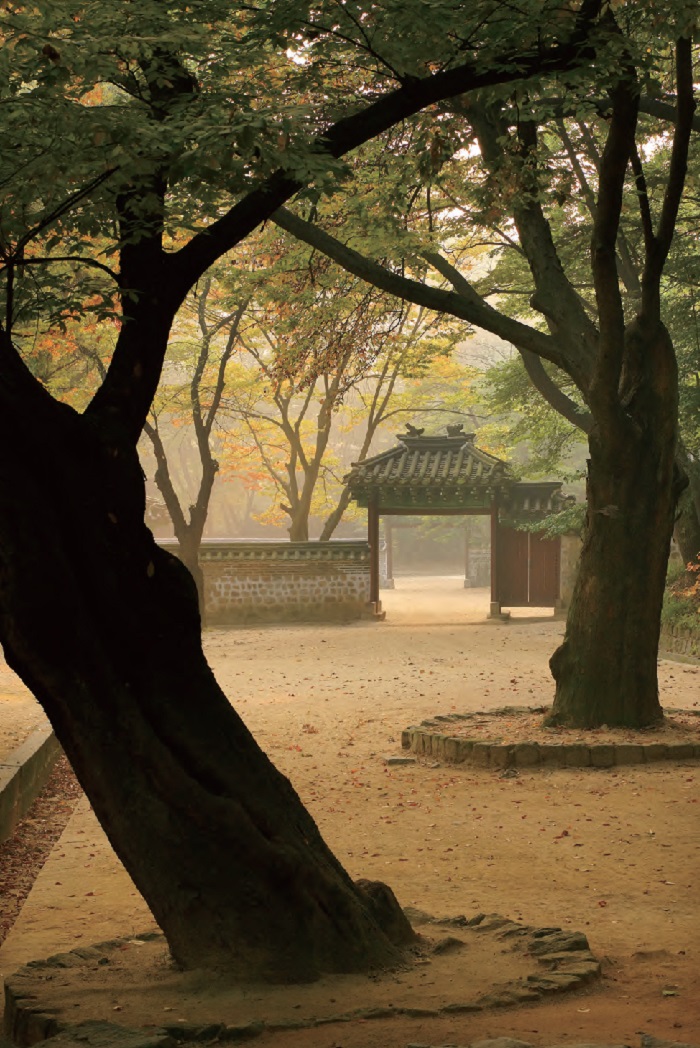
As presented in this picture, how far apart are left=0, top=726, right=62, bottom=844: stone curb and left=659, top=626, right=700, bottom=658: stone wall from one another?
11340 millimetres

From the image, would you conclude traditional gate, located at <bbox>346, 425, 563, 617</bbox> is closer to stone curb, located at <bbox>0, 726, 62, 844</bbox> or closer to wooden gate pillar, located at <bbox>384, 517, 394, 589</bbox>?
wooden gate pillar, located at <bbox>384, 517, 394, 589</bbox>

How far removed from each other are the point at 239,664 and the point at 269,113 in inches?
589

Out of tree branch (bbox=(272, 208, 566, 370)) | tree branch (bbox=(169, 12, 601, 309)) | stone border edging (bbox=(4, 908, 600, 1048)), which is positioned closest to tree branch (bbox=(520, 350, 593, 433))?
tree branch (bbox=(272, 208, 566, 370))

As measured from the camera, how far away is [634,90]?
873cm

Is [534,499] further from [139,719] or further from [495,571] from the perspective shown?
[139,719]

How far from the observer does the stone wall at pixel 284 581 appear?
28.0 metres

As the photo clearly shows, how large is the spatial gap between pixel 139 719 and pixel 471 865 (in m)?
3.15

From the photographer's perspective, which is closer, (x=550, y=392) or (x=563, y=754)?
(x=563, y=754)

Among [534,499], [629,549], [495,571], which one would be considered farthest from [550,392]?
[534,499]

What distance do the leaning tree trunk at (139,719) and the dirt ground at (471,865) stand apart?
10.8 inches

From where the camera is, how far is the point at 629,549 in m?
11.2

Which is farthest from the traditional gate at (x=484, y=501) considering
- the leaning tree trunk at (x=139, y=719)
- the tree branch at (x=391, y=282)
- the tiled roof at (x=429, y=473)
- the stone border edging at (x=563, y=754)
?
the leaning tree trunk at (x=139, y=719)

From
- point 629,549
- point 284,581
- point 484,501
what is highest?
point 484,501

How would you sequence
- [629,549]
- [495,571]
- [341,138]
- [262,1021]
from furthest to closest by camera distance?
[495,571], [629,549], [341,138], [262,1021]
